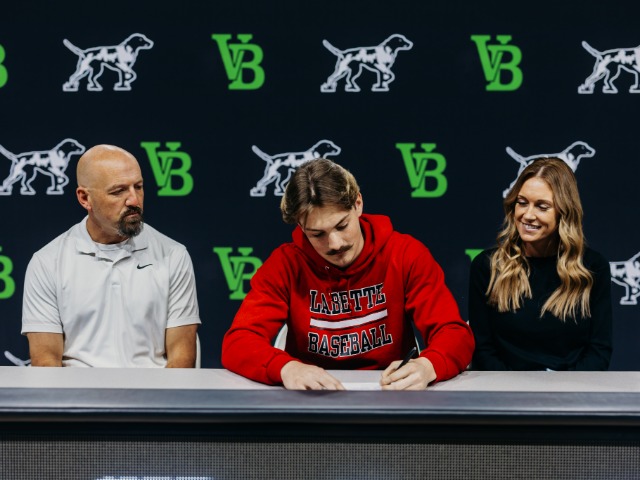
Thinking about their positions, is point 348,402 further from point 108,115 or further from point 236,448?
point 108,115

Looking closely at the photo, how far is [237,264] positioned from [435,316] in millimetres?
1757

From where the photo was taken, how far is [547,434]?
3.82 ft

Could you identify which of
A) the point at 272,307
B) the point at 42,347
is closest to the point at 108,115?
the point at 42,347

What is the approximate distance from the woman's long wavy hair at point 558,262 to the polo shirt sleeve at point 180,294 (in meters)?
0.91

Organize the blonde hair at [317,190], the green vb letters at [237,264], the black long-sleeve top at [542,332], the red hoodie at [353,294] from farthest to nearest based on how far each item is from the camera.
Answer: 1. the green vb letters at [237,264]
2. the black long-sleeve top at [542,332]
3. the red hoodie at [353,294]
4. the blonde hair at [317,190]

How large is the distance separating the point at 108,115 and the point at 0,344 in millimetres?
1115

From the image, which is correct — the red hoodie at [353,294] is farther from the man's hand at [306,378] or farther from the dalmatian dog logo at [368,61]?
the dalmatian dog logo at [368,61]

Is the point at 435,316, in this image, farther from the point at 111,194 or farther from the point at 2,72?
the point at 2,72

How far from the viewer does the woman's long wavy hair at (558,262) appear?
85.2 inches

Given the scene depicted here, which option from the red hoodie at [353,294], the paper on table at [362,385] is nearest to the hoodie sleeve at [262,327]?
the red hoodie at [353,294]

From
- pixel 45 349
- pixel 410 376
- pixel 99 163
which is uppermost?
pixel 99 163

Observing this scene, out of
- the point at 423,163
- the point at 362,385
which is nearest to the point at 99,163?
the point at 362,385

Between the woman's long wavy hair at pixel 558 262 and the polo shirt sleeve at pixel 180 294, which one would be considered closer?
the woman's long wavy hair at pixel 558 262

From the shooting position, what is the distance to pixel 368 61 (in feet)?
11.1
